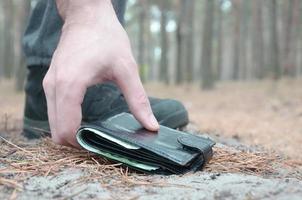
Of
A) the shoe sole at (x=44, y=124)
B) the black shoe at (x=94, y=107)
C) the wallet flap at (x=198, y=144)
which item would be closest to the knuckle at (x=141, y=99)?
the wallet flap at (x=198, y=144)

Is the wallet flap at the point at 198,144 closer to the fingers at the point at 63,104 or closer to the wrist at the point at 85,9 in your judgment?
the fingers at the point at 63,104

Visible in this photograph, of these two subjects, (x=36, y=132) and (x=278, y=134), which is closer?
(x=36, y=132)

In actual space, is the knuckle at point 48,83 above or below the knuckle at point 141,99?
above

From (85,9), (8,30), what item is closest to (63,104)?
(85,9)

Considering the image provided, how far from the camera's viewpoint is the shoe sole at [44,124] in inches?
82.7

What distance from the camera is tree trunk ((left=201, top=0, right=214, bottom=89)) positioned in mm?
8695

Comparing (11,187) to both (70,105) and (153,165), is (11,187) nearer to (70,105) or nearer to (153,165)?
(70,105)

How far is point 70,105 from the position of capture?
48.8 inches

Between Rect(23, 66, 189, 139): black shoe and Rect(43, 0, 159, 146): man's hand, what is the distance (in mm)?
601

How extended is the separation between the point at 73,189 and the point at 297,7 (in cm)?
856

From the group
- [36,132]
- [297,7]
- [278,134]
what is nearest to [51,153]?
[36,132]

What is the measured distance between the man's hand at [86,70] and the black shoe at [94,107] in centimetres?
60

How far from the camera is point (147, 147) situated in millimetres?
1269

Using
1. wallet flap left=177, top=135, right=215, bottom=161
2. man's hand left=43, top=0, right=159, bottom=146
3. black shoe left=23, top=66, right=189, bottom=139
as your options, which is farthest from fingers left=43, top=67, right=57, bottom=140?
black shoe left=23, top=66, right=189, bottom=139
